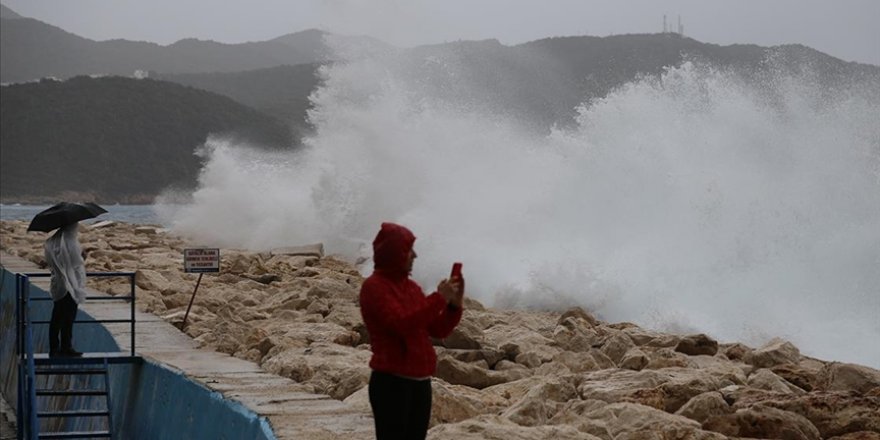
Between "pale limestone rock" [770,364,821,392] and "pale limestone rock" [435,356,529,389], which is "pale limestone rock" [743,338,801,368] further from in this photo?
"pale limestone rock" [435,356,529,389]

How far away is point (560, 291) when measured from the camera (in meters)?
18.4

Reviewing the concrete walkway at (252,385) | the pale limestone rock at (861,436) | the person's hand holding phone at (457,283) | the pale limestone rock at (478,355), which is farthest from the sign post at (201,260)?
the person's hand holding phone at (457,283)

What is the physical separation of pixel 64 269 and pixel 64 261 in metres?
0.06

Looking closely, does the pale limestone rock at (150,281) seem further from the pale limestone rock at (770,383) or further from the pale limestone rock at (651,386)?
the pale limestone rock at (770,383)

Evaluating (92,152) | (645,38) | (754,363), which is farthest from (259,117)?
(754,363)

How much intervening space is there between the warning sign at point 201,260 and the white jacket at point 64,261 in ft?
4.17

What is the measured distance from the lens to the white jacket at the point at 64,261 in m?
9.99

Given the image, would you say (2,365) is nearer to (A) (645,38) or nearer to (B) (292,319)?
(B) (292,319)

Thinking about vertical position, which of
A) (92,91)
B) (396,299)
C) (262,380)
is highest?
(92,91)

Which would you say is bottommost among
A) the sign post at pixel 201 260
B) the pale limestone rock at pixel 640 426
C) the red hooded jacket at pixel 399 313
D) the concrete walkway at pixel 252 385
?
the concrete walkway at pixel 252 385

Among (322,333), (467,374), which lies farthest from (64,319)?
(467,374)

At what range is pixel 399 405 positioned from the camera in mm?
4746

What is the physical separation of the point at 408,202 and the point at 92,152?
104720mm

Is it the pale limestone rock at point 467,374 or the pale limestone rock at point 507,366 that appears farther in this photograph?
the pale limestone rock at point 507,366
